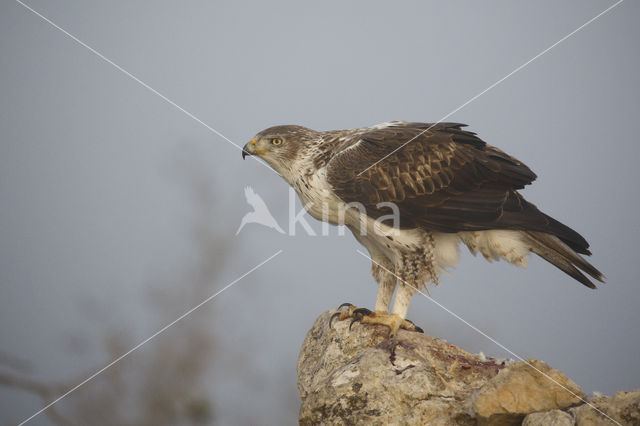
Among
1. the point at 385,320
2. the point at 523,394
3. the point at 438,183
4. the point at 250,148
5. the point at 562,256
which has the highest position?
the point at 438,183

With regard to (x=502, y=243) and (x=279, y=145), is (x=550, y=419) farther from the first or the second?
(x=279, y=145)

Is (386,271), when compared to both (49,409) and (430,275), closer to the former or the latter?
(430,275)

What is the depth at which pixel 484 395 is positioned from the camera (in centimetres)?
420

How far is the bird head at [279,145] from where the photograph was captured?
6406 mm

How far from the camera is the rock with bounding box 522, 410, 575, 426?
3.88m

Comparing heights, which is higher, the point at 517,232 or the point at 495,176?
the point at 495,176

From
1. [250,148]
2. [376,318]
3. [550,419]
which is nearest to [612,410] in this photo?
[550,419]

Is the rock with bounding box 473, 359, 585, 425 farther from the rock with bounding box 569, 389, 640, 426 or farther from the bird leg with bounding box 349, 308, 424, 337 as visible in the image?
the bird leg with bounding box 349, 308, 424, 337

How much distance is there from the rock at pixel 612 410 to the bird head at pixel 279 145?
3.66 meters

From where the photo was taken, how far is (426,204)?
5.93 m

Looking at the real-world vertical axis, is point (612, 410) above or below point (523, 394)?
above

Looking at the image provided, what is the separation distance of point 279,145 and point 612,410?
4008 millimetres

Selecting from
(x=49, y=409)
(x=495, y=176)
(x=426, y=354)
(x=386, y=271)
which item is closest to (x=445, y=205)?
(x=495, y=176)

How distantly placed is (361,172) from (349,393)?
7.03 feet
